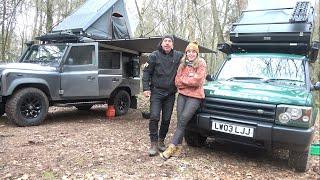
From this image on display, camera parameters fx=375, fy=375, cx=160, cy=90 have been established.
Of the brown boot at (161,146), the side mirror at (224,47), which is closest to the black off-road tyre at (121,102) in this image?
the side mirror at (224,47)

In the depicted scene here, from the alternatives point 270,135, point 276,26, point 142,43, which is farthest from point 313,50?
point 142,43

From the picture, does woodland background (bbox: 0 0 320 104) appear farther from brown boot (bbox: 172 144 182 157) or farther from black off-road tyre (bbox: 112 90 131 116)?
brown boot (bbox: 172 144 182 157)

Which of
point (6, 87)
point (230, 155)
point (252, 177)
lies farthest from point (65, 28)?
point (252, 177)

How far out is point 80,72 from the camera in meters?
8.73

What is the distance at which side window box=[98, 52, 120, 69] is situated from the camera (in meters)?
9.39

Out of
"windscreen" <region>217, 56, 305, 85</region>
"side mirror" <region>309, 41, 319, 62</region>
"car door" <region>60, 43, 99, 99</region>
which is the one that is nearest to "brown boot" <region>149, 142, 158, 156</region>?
"windscreen" <region>217, 56, 305, 85</region>

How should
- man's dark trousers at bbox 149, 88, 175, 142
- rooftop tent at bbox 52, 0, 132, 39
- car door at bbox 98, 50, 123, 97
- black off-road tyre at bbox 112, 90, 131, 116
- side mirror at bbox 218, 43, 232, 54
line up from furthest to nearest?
1. black off-road tyre at bbox 112, 90, 131, 116
2. rooftop tent at bbox 52, 0, 132, 39
3. car door at bbox 98, 50, 123, 97
4. side mirror at bbox 218, 43, 232, 54
5. man's dark trousers at bbox 149, 88, 175, 142

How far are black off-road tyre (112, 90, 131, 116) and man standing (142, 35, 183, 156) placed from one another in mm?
4322

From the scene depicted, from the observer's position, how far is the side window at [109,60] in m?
9.39

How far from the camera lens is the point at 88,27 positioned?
31.1ft

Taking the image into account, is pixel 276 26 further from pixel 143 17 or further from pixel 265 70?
pixel 143 17

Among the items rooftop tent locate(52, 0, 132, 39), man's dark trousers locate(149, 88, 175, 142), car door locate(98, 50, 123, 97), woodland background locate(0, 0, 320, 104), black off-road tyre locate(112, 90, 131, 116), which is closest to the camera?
man's dark trousers locate(149, 88, 175, 142)

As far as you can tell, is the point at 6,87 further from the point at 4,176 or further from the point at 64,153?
the point at 4,176

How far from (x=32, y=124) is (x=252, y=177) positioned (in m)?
4.83
